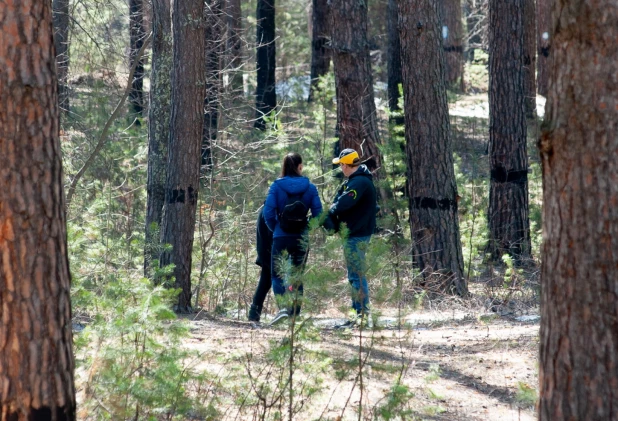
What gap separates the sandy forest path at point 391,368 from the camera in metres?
5.11

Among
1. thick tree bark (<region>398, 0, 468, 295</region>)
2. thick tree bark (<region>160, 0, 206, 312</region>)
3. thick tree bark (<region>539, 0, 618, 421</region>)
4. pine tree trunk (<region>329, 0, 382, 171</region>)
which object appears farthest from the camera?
pine tree trunk (<region>329, 0, 382, 171</region>)

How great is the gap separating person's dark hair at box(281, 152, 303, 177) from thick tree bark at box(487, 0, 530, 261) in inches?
206

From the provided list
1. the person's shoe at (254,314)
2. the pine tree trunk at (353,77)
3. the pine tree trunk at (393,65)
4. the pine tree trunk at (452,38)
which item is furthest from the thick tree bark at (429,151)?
the pine tree trunk at (452,38)

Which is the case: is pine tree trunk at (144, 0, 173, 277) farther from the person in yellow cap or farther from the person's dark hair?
the person in yellow cap

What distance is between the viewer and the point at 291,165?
8508 mm

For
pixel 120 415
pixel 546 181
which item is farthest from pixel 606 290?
pixel 120 415

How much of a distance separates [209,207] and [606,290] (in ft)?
29.7

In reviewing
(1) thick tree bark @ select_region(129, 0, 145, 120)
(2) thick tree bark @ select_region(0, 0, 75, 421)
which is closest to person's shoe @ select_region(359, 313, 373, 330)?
(2) thick tree bark @ select_region(0, 0, 75, 421)

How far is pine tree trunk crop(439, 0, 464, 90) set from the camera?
24.7 metres

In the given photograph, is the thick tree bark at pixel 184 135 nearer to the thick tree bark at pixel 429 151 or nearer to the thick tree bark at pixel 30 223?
the thick tree bark at pixel 429 151

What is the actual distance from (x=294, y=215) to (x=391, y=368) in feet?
11.6

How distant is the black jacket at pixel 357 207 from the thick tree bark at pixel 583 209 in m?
4.48

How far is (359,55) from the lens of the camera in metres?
12.4

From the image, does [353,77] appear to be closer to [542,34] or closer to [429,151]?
[429,151]
